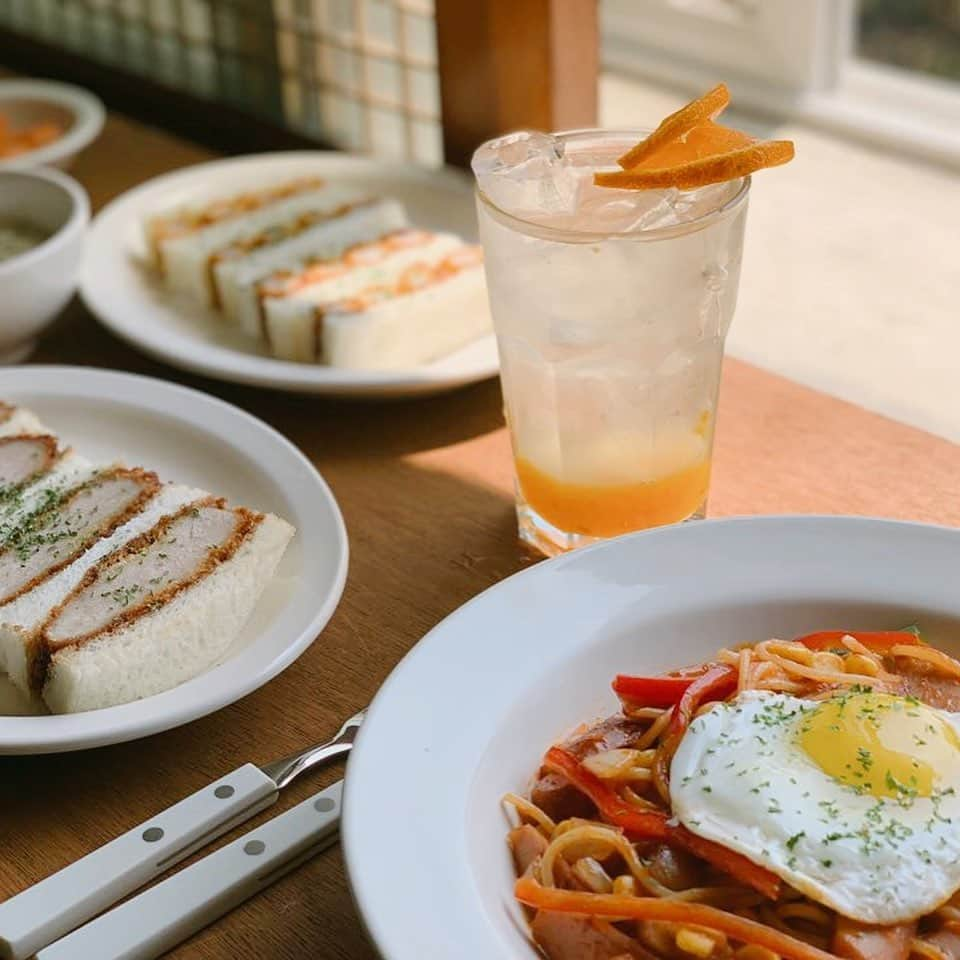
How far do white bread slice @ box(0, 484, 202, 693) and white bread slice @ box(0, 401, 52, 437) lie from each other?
22 cm

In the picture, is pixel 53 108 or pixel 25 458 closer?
pixel 25 458

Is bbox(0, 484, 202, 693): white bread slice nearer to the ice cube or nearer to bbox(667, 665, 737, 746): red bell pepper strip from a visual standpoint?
the ice cube

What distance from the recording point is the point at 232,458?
1562mm

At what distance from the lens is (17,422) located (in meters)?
1.58

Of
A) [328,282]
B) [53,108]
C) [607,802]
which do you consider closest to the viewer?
[607,802]

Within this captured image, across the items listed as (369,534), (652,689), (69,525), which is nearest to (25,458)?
(69,525)

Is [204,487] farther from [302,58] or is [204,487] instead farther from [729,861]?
[302,58]

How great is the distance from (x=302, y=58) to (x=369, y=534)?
140cm

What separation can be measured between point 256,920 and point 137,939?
0.10m

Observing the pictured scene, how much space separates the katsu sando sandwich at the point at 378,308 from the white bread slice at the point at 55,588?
0.36 metres

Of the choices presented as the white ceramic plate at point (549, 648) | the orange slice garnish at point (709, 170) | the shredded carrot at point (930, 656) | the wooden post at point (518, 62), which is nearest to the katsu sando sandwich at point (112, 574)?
the white ceramic plate at point (549, 648)

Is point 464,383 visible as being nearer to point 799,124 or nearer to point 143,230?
point 143,230

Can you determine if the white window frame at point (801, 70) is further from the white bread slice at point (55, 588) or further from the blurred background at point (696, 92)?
the white bread slice at point (55, 588)

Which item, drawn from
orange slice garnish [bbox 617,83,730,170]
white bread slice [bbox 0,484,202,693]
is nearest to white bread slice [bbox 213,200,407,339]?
white bread slice [bbox 0,484,202,693]
